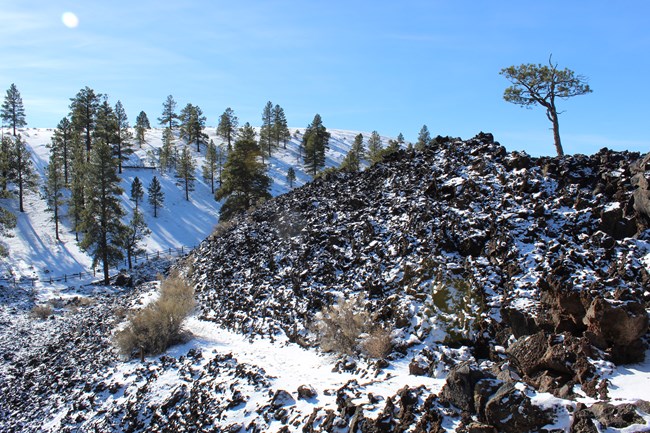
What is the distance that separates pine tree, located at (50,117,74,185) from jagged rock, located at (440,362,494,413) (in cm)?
6534

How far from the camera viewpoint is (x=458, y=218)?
1432 cm

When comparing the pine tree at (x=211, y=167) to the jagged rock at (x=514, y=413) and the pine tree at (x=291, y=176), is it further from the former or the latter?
the jagged rock at (x=514, y=413)

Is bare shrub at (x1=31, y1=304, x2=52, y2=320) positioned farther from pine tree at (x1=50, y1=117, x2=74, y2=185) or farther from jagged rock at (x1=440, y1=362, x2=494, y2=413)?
pine tree at (x1=50, y1=117, x2=74, y2=185)

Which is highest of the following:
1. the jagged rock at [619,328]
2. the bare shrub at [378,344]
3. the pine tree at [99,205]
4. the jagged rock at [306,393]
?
the pine tree at [99,205]

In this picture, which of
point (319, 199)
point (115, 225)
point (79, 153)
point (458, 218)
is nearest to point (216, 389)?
point (458, 218)

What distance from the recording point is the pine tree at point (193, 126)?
83188 millimetres

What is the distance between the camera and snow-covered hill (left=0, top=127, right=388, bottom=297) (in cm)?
3816

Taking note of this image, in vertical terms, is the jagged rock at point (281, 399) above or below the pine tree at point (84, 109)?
below

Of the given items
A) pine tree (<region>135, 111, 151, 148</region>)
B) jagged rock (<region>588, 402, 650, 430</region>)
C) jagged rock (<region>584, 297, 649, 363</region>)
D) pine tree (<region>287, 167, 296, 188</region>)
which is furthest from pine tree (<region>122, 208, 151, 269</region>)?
pine tree (<region>135, 111, 151, 148</region>)

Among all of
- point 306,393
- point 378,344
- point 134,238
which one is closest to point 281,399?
point 306,393

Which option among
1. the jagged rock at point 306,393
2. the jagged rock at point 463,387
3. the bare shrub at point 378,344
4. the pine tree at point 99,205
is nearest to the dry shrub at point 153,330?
the jagged rock at point 306,393

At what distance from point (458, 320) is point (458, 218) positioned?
16.3 feet

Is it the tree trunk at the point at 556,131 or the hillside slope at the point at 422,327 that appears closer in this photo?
the hillside slope at the point at 422,327

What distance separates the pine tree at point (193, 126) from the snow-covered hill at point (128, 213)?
2.28 meters
